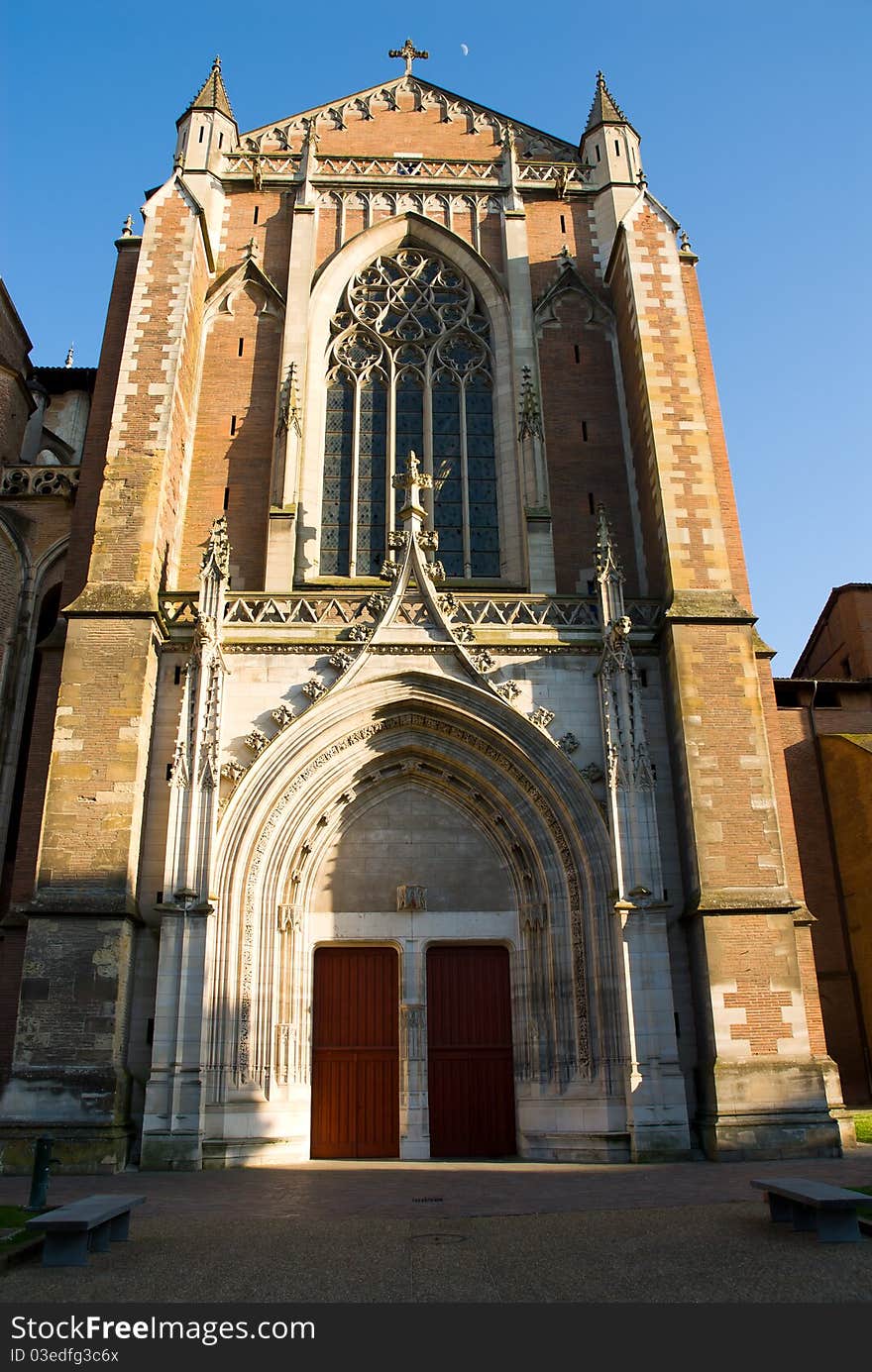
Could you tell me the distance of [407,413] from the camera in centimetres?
1942

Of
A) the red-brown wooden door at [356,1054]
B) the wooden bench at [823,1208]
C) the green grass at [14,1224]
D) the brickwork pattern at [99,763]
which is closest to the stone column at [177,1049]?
the brickwork pattern at [99,763]

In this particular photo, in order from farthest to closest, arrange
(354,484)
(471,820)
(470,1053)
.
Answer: (354,484), (471,820), (470,1053)

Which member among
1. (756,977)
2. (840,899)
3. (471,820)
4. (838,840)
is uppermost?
(838,840)

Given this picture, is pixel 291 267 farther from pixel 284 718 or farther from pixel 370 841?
pixel 370 841

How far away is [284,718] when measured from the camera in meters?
14.4

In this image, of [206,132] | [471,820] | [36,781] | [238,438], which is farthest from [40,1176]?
[206,132]

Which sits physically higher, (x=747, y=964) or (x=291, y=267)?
(x=291, y=267)

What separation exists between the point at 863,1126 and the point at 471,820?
22.8 feet

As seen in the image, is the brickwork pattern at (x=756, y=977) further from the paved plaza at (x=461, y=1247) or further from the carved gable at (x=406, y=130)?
the carved gable at (x=406, y=130)

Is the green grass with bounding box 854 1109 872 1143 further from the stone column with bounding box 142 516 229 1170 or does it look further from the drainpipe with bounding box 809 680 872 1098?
the stone column with bounding box 142 516 229 1170

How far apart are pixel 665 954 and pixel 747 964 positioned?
1.01 metres

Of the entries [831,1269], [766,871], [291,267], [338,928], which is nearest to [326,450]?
[291,267]

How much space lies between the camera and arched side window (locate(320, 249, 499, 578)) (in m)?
18.2

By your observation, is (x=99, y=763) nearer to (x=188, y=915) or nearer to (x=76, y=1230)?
(x=188, y=915)
